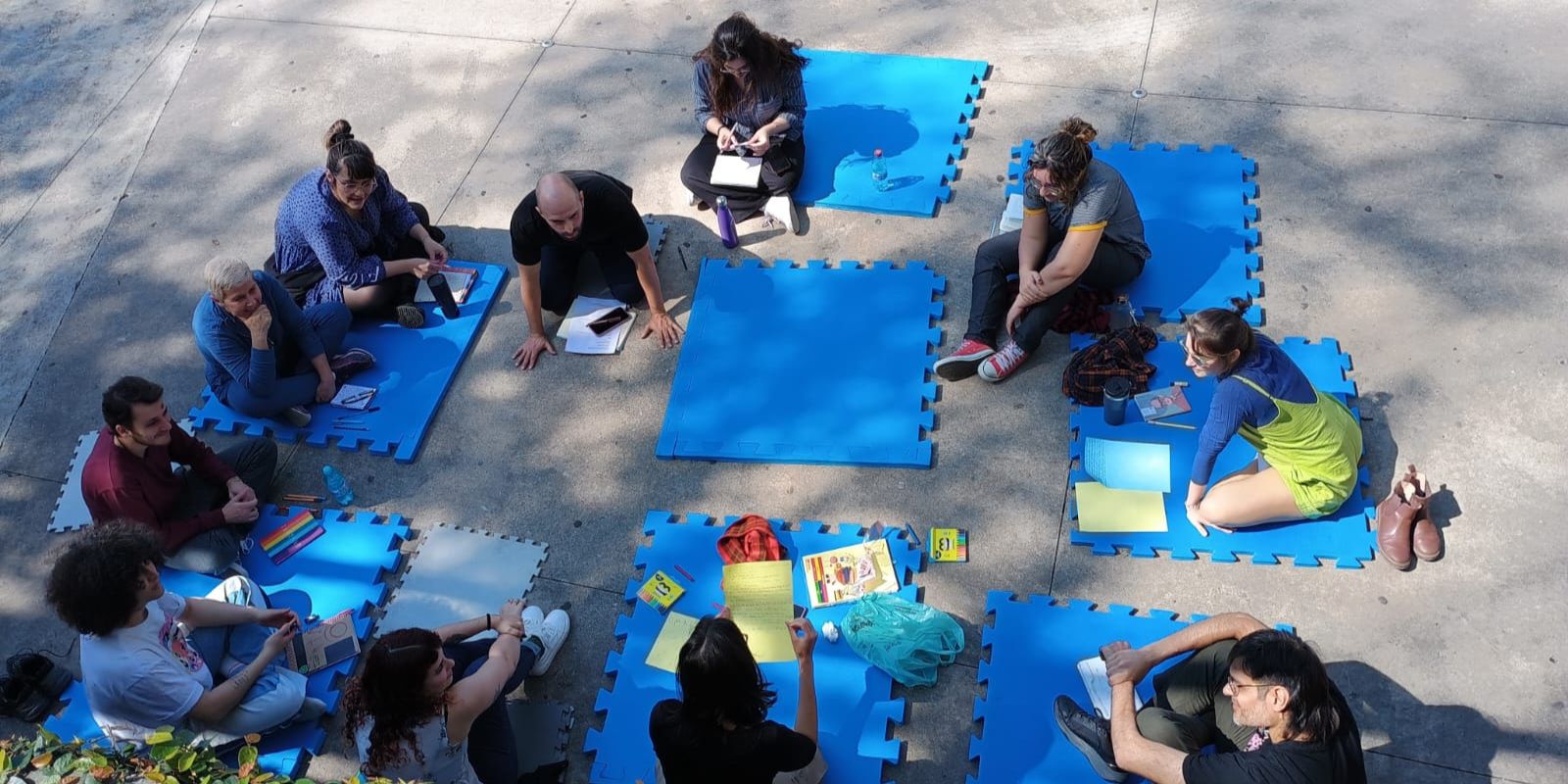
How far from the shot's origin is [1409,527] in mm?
5227

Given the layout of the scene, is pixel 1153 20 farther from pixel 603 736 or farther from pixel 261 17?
pixel 261 17

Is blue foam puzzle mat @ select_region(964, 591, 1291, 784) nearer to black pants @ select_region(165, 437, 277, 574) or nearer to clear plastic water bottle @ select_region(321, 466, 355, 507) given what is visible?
clear plastic water bottle @ select_region(321, 466, 355, 507)

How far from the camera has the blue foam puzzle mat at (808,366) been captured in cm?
612

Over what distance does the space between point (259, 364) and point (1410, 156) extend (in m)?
6.74

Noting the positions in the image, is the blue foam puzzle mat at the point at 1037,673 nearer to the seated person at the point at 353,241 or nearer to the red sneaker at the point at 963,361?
the red sneaker at the point at 963,361

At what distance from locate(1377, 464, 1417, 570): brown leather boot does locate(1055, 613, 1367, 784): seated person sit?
100 cm

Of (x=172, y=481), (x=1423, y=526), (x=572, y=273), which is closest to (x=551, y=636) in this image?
(x=172, y=481)

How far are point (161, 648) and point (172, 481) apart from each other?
1223 mm

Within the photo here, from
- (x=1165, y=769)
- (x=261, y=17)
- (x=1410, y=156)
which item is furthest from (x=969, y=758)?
(x=261, y=17)

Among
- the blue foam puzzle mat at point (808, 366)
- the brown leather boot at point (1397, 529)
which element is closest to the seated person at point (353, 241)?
the blue foam puzzle mat at point (808, 366)

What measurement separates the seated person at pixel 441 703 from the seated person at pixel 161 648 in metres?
0.78

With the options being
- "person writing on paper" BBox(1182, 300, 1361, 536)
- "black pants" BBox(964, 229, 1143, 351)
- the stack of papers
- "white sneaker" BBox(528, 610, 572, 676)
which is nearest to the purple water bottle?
the stack of papers

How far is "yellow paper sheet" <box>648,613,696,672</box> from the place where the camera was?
5320 mm

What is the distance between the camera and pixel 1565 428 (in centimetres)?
569
